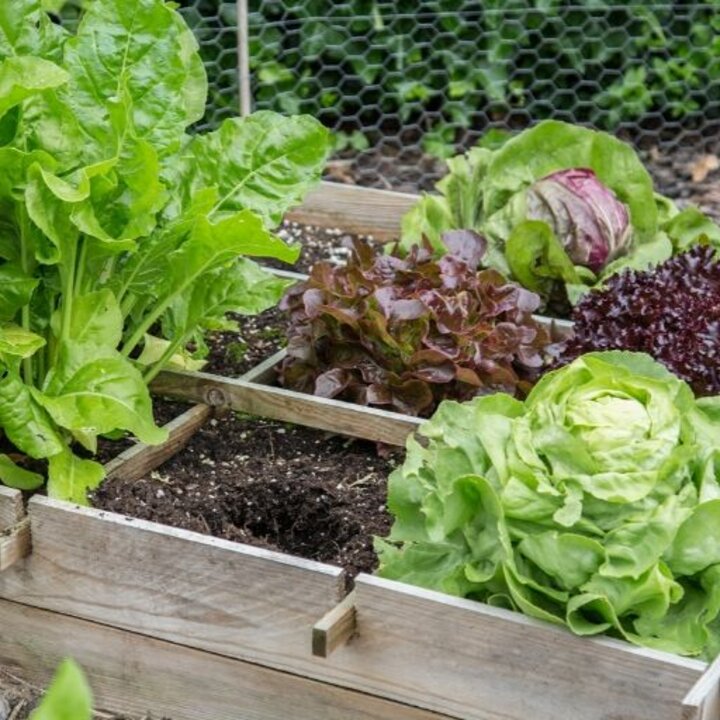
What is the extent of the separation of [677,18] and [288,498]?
3.79 metres

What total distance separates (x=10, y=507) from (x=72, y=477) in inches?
5.0

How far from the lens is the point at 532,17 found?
616 centimetres

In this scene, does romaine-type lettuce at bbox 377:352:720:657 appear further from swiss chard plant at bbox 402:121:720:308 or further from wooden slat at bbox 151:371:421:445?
swiss chard plant at bbox 402:121:720:308

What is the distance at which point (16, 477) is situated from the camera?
2.97 m

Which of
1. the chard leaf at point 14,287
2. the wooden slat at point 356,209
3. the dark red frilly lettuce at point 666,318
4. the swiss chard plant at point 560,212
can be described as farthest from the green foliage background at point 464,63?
the chard leaf at point 14,287

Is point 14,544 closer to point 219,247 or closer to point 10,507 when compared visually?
point 10,507

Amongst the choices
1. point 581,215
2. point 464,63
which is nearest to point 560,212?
point 581,215

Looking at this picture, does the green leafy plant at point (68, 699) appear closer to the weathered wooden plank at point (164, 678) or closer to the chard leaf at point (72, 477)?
the weathered wooden plank at point (164, 678)

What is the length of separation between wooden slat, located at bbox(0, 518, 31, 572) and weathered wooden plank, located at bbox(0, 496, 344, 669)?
0.02 m

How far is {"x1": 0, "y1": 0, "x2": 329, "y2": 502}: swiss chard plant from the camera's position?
2.86m

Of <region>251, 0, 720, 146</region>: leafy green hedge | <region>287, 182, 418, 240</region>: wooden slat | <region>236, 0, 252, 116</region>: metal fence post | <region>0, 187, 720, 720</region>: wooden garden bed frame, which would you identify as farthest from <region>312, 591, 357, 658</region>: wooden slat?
<region>251, 0, 720, 146</region>: leafy green hedge

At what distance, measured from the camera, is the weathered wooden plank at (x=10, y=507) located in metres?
2.88

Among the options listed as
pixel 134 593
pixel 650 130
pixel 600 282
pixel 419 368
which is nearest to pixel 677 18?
pixel 650 130

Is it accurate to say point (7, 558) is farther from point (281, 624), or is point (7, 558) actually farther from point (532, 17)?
point (532, 17)
